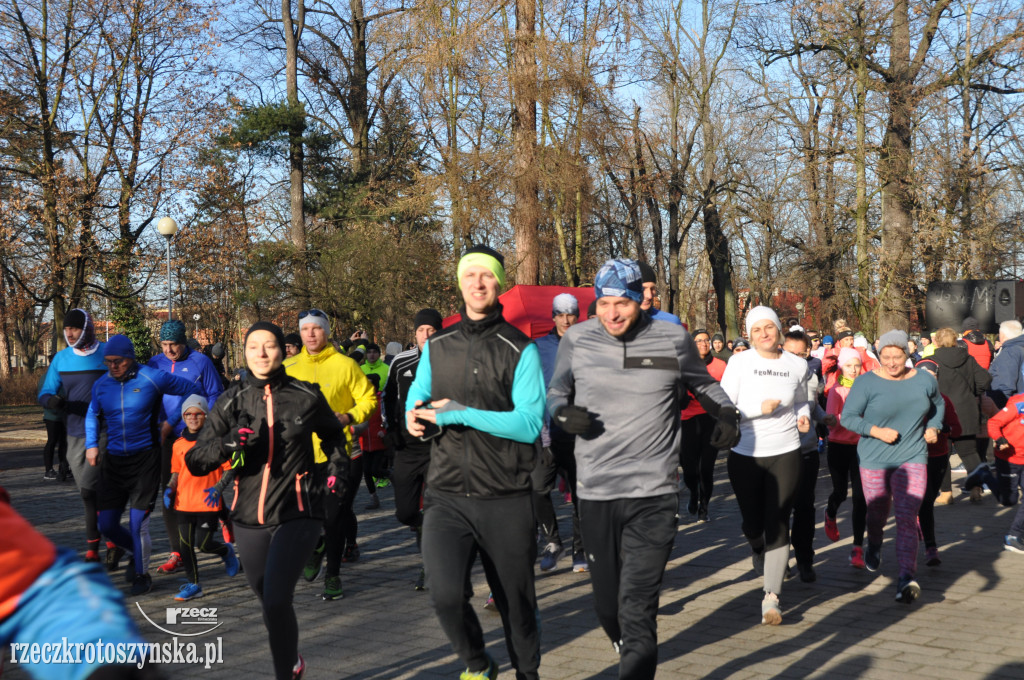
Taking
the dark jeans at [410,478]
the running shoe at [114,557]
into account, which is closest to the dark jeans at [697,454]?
the dark jeans at [410,478]

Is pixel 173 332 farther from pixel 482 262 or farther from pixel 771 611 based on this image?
pixel 771 611

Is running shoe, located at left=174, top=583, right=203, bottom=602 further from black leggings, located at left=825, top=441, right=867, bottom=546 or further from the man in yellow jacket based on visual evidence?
black leggings, located at left=825, top=441, right=867, bottom=546

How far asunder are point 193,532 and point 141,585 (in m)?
0.56

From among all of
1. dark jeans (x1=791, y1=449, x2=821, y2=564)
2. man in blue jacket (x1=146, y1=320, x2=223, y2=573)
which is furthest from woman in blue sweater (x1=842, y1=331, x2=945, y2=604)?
man in blue jacket (x1=146, y1=320, x2=223, y2=573)

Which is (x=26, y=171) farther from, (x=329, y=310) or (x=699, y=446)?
(x=699, y=446)

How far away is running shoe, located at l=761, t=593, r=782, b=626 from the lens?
665 centimetres

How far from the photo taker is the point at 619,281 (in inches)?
195

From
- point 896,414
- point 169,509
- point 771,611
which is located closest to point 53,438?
point 169,509

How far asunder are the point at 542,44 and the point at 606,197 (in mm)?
10780

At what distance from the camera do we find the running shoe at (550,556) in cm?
843

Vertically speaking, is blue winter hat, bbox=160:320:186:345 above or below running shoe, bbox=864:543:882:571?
above

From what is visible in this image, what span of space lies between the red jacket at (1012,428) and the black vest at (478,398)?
6063 mm

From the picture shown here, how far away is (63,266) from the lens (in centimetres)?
2394

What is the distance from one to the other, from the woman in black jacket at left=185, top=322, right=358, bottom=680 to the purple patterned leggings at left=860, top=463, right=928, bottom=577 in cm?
419
